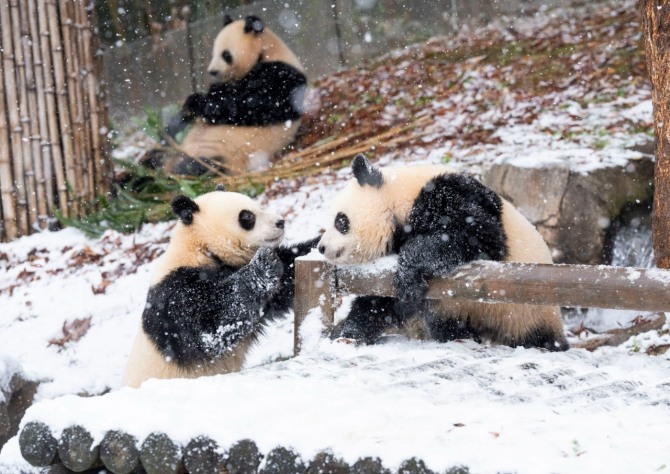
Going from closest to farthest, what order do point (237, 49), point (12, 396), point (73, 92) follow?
point (12, 396), point (73, 92), point (237, 49)

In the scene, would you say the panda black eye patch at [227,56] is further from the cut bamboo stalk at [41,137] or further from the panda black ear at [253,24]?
the cut bamboo stalk at [41,137]

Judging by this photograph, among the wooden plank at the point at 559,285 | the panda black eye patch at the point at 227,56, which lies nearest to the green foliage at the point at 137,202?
the panda black eye patch at the point at 227,56

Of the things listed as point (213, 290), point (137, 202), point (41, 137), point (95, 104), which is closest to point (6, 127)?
point (41, 137)

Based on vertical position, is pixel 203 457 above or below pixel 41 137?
below

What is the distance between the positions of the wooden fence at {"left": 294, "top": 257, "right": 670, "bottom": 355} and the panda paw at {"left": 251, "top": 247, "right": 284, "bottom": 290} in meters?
0.18

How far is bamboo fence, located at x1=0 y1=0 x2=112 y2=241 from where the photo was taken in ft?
22.5

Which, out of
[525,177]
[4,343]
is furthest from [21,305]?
[525,177]

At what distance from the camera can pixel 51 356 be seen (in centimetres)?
523

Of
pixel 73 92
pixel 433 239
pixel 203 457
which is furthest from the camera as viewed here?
pixel 73 92

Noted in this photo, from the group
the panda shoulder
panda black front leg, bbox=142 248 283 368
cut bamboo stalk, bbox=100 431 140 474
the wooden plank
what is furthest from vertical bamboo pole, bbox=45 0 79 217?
cut bamboo stalk, bbox=100 431 140 474

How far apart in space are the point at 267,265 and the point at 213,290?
31 centimetres

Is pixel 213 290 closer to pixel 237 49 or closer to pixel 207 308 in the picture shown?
pixel 207 308

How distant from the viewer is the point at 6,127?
6910mm

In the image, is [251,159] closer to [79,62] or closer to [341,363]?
[79,62]
